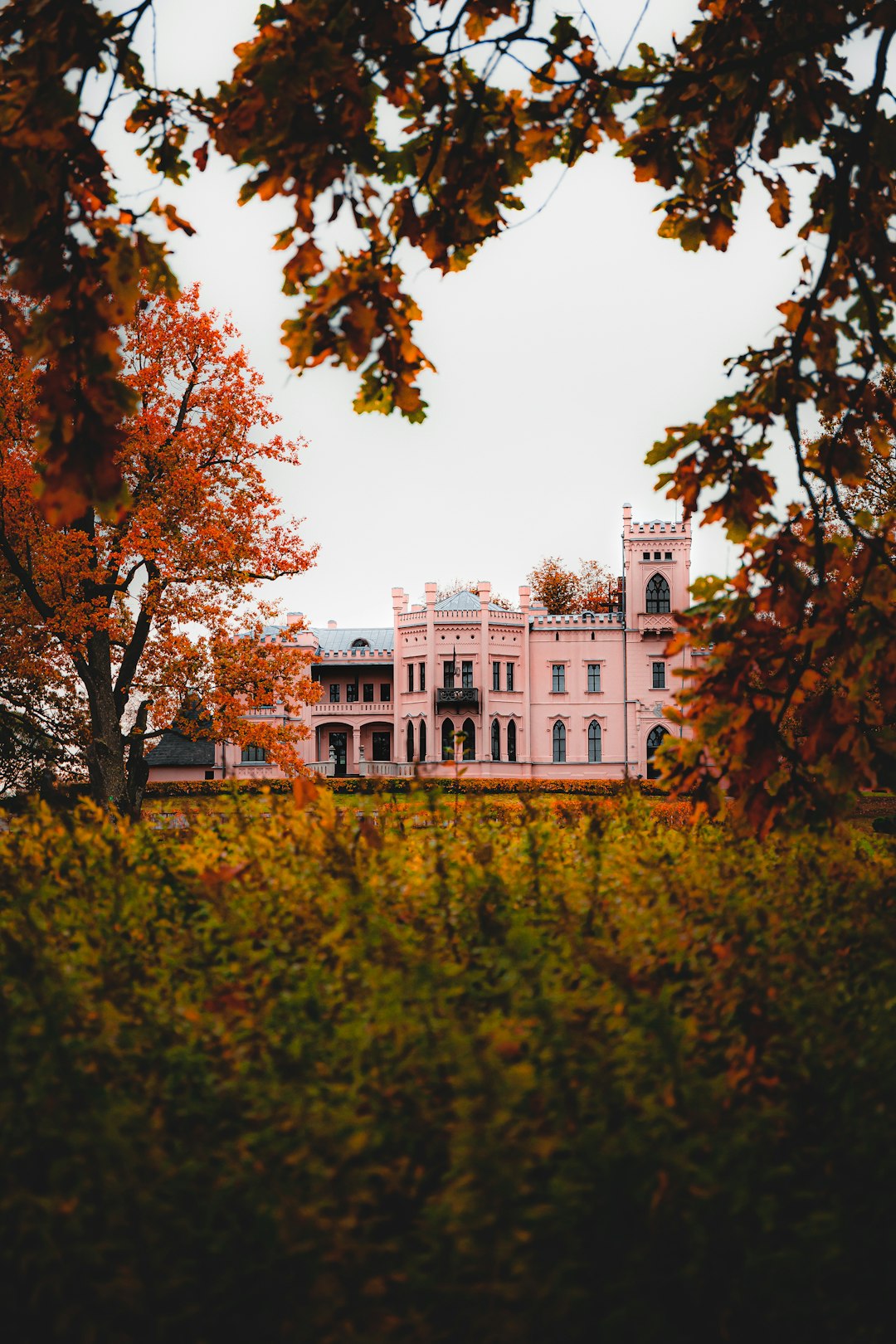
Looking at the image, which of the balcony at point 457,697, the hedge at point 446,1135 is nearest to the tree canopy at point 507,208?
the hedge at point 446,1135

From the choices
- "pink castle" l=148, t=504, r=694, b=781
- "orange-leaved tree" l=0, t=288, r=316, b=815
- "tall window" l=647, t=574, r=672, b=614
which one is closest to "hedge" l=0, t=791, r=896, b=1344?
"orange-leaved tree" l=0, t=288, r=316, b=815

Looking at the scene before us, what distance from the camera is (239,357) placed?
22453 mm

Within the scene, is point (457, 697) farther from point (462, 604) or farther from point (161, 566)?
point (161, 566)

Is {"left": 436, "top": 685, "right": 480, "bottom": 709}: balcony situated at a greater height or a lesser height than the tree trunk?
greater

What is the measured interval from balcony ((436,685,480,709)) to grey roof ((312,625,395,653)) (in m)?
8.09

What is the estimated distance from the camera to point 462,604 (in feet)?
178

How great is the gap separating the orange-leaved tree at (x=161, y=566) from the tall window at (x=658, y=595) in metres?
34.9

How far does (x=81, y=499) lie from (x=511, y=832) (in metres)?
3.17

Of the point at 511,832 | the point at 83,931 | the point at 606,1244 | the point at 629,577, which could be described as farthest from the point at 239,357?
the point at 629,577

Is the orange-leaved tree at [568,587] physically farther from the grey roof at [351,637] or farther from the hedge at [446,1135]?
the hedge at [446,1135]

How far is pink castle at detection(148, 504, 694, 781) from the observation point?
173 ft

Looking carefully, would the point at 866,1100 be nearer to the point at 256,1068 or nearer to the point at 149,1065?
the point at 256,1068

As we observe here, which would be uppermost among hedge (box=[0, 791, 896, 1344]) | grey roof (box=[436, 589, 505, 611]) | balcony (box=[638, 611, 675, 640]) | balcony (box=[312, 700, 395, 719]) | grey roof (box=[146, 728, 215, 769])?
grey roof (box=[436, 589, 505, 611])

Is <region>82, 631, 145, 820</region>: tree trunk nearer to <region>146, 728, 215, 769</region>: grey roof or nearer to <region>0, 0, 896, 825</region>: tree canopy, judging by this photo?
<region>0, 0, 896, 825</region>: tree canopy
